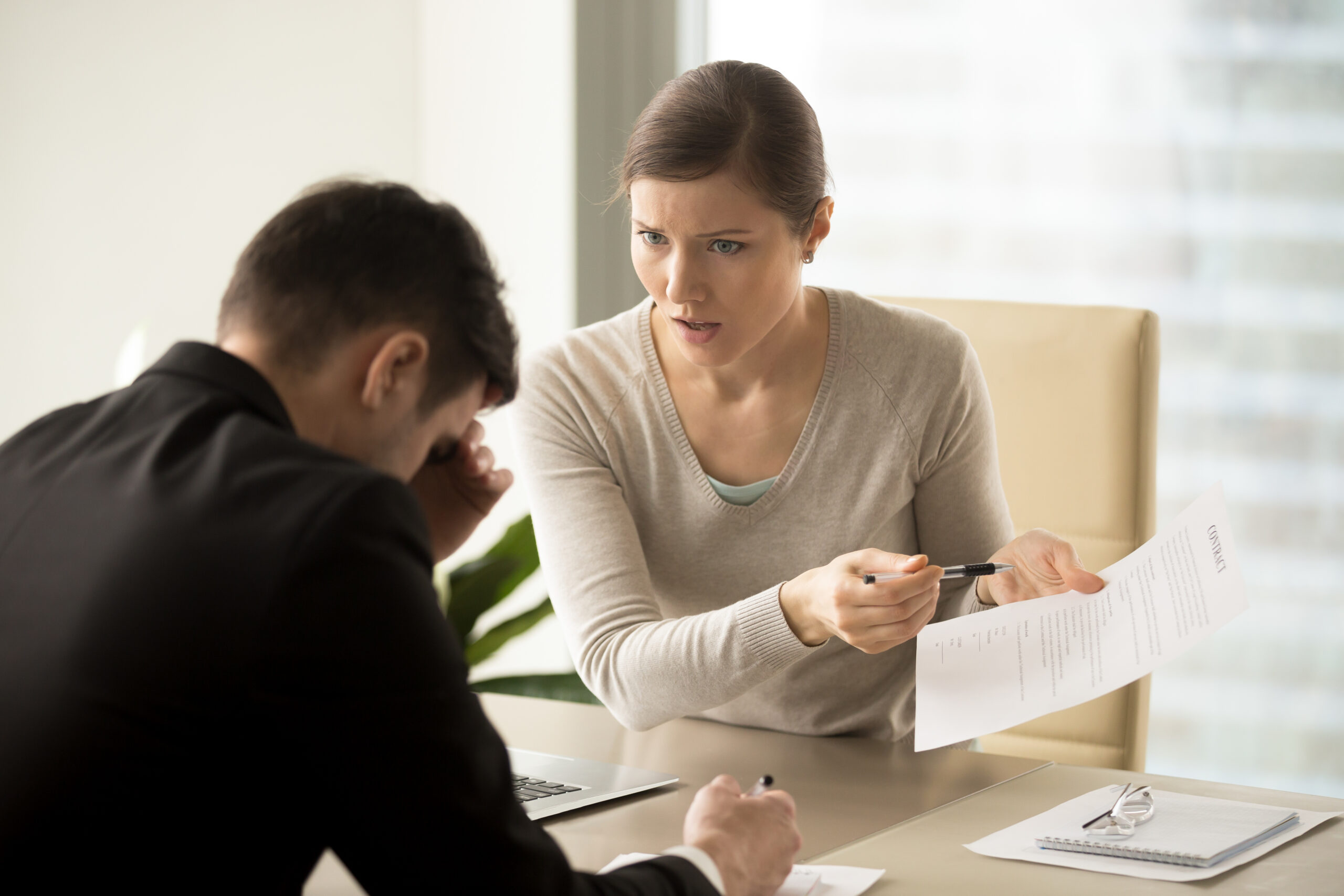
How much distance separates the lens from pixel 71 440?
747 millimetres

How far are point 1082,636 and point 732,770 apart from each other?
36cm

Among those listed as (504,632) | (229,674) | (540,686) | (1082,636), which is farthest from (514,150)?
(229,674)

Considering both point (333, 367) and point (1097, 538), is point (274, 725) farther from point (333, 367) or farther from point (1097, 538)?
point (1097, 538)

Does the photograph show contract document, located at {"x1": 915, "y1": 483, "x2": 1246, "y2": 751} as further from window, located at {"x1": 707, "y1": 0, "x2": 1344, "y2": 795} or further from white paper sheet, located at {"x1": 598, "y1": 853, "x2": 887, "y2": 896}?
window, located at {"x1": 707, "y1": 0, "x2": 1344, "y2": 795}

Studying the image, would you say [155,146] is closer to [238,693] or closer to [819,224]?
[819,224]

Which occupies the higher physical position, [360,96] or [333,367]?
[360,96]

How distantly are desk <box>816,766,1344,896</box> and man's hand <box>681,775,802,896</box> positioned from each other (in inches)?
3.1

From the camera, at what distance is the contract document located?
1.10 m

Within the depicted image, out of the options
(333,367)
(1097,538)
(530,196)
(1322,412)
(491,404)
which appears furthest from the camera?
(530,196)

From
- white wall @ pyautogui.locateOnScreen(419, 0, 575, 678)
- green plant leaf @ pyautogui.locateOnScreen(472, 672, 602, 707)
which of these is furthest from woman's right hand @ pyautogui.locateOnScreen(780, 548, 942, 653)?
white wall @ pyautogui.locateOnScreen(419, 0, 575, 678)

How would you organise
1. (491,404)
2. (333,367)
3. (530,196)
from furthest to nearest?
(530,196) < (491,404) < (333,367)

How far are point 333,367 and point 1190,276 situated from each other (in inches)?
76.3

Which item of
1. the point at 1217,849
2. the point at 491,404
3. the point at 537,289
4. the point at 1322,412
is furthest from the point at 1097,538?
the point at 537,289

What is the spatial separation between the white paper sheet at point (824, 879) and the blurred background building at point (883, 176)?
1.60 m
